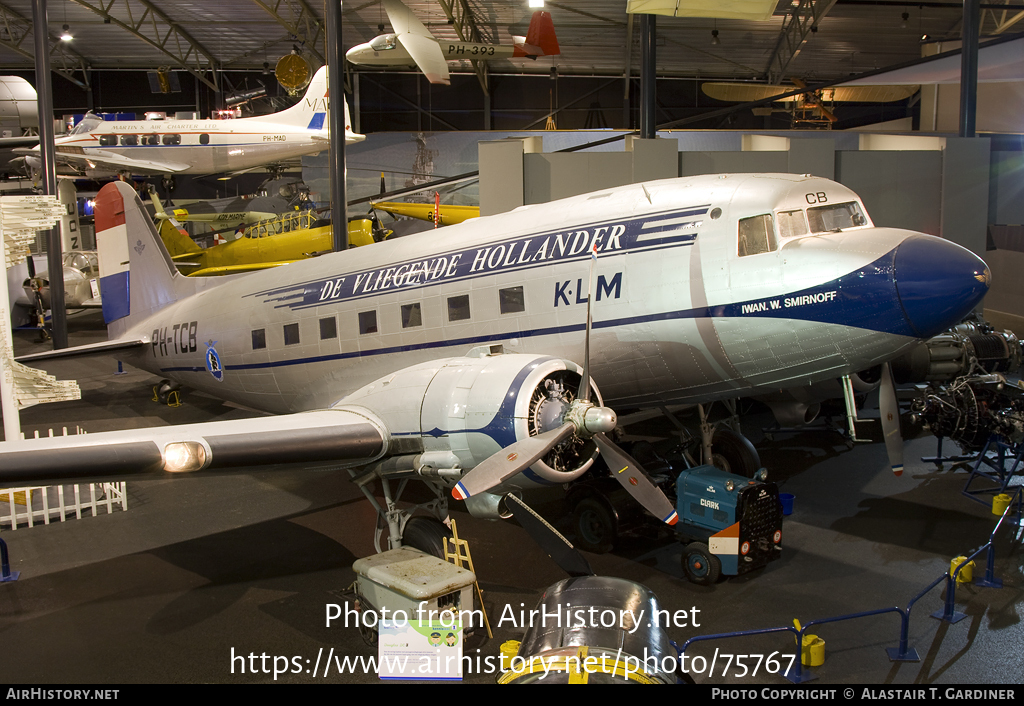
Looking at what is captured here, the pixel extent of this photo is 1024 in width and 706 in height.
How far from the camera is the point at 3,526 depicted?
11062 mm

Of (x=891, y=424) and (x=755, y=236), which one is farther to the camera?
(x=891, y=424)

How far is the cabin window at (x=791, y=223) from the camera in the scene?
27.3ft

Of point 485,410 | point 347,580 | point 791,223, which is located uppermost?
point 791,223

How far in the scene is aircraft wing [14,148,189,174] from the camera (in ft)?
90.4

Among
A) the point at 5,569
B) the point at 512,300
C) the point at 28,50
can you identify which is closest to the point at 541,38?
the point at 512,300

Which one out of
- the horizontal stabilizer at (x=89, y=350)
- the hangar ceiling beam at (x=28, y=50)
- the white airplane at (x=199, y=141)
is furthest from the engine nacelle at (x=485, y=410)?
the hangar ceiling beam at (x=28, y=50)

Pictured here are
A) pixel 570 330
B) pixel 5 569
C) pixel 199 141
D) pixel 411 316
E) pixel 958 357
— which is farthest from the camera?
pixel 199 141

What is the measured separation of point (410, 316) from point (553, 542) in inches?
155

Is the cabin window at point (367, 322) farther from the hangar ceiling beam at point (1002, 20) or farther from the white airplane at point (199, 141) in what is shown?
the hangar ceiling beam at point (1002, 20)

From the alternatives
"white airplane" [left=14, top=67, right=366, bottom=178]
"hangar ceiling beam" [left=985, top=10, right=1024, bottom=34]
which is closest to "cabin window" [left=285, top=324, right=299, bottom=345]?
"white airplane" [left=14, top=67, right=366, bottom=178]

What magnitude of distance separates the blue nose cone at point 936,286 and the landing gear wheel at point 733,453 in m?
3.77

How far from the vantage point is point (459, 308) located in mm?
9898

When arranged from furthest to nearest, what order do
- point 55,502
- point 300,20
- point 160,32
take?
point 160,32, point 300,20, point 55,502

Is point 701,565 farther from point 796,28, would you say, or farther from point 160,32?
point 160,32
